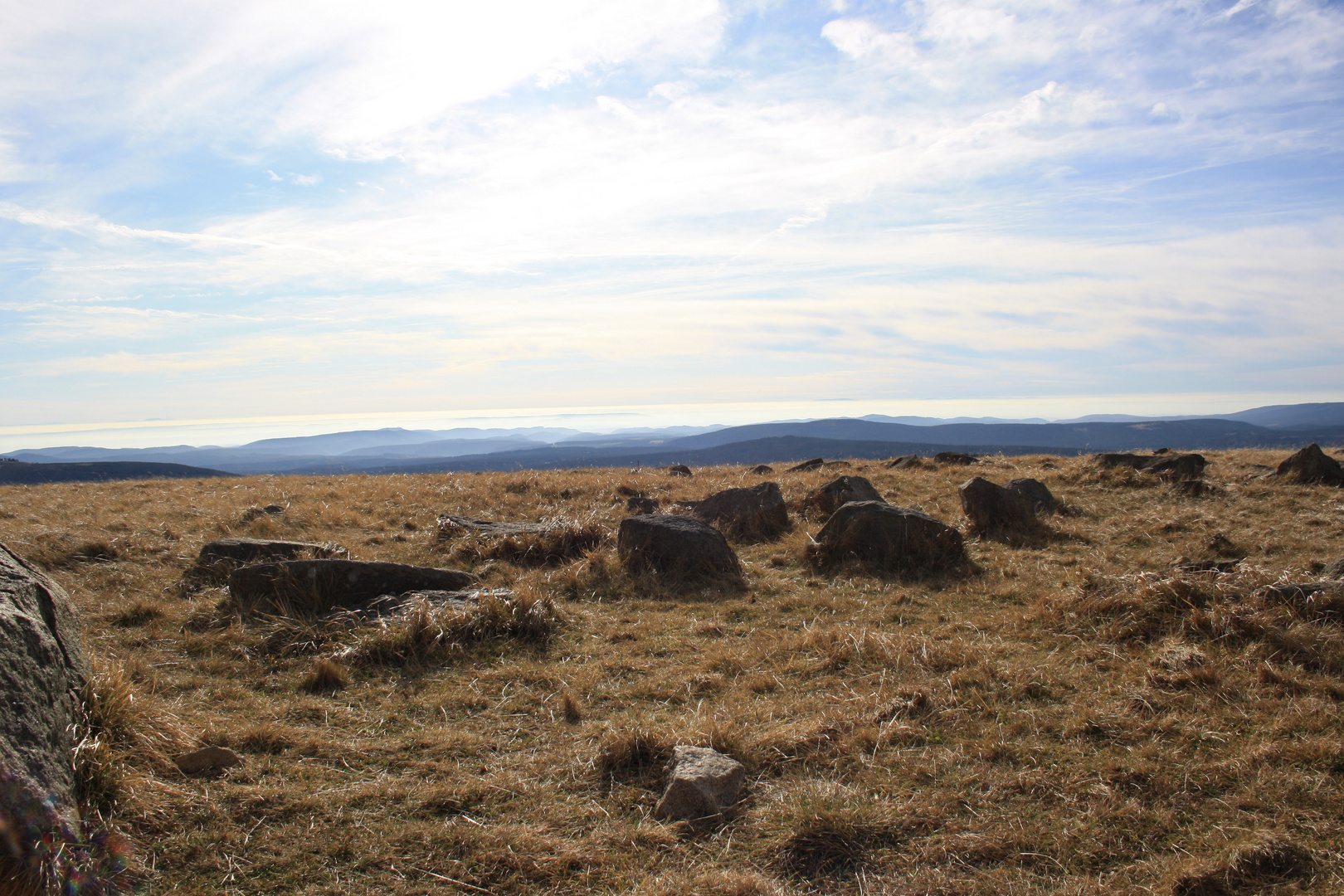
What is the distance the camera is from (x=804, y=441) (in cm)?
19675

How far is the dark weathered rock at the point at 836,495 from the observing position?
552 inches

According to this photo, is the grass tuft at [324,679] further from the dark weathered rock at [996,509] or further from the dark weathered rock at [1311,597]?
the dark weathered rock at [996,509]

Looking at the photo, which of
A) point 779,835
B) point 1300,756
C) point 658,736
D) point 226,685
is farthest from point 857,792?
point 226,685

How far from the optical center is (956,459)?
22.7m

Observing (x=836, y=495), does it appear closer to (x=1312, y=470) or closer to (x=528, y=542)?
(x=528, y=542)

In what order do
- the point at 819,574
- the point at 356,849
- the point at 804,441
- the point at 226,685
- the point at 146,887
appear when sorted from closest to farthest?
the point at 146,887 → the point at 356,849 → the point at 226,685 → the point at 819,574 → the point at 804,441

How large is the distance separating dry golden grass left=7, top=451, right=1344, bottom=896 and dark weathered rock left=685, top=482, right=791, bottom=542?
236 centimetres

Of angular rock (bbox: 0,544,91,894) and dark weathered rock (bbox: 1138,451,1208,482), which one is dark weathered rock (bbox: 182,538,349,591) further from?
dark weathered rock (bbox: 1138,451,1208,482)

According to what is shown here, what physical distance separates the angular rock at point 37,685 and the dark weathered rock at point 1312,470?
19.8 meters

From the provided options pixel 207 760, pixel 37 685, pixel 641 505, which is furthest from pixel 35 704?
pixel 641 505

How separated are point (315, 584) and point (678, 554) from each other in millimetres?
4808

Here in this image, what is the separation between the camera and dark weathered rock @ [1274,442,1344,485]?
14.5m

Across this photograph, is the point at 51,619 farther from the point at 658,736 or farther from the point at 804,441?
the point at 804,441

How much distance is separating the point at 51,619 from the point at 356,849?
2570 mm
